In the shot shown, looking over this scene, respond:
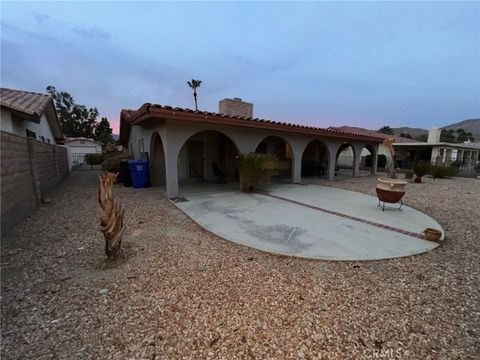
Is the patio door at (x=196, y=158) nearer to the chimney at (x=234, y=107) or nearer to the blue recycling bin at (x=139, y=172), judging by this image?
the blue recycling bin at (x=139, y=172)

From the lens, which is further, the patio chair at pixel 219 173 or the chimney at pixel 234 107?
the chimney at pixel 234 107

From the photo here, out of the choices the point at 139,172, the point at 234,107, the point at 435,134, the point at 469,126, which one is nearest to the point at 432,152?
the point at 435,134

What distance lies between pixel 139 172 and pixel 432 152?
29.3 metres

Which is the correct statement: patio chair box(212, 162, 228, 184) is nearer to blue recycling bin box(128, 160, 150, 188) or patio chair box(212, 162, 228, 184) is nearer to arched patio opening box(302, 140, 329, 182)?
blue recycling bin box(128, 160, 150, 188)

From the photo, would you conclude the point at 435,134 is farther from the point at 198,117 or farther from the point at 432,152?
the point at 198,117

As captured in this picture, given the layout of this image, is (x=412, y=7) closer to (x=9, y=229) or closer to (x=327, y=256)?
(x=327, y=256)

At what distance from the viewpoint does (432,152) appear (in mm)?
24016

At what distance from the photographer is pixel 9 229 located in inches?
164

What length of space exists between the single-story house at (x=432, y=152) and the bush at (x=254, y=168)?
22232 mm

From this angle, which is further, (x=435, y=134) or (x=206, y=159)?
(x=435, y=134)

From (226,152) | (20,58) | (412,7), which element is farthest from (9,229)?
(412,7)

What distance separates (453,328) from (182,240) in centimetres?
367

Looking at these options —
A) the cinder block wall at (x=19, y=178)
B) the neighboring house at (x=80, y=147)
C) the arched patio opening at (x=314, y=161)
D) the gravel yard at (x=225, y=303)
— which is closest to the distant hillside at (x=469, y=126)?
the arched patio opening at (x=314, y=161)

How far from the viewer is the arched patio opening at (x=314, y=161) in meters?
14.5
